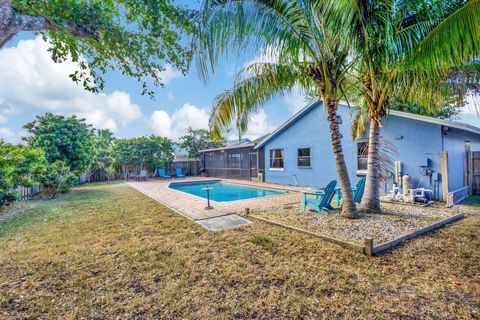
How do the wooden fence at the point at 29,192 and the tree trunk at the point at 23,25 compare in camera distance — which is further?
the wooden fence at the point at 29,192

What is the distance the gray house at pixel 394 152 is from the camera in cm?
855

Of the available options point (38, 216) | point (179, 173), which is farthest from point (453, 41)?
point (179, 173)

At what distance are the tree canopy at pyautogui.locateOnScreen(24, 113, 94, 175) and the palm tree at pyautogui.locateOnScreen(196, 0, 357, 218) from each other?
1139cm

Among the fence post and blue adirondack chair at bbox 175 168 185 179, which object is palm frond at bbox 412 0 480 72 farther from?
blue adirondack chair at bbox 175 168 185 179

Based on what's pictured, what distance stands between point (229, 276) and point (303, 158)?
1168 centimetres

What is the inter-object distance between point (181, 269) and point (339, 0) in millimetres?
5515

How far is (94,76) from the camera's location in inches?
163

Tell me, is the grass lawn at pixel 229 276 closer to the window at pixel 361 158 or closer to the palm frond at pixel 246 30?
the palm frond at pixel 246 30

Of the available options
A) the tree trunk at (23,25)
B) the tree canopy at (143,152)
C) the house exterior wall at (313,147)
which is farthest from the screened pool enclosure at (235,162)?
the tree trunk at (23,25)

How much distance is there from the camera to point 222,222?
20.4 feet

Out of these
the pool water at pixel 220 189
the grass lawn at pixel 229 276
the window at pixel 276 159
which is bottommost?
the pool water at pixel 220 189

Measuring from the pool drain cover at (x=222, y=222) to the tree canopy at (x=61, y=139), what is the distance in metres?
10.9

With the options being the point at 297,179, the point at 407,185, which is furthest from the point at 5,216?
the point at 407,185

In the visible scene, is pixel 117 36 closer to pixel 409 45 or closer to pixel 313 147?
pixel 409 45
